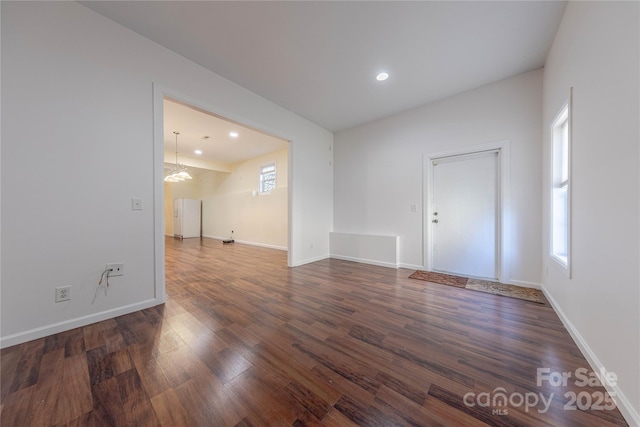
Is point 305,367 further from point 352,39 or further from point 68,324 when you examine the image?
point 352,39

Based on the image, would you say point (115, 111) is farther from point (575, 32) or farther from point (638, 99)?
point (575, 32)

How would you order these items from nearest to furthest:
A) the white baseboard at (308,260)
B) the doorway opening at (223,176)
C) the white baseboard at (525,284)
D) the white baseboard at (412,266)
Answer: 1. the doorway opening at (223,176)
2. the white baseboard at (525,284)
3. the white baseboard at (412,266)
4. the white baseboard at (308,260)

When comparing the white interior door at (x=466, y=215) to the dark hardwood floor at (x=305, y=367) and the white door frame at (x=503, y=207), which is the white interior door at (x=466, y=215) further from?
the dark hardwood floor at (x=305, y=367)

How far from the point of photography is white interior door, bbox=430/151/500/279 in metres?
3.17

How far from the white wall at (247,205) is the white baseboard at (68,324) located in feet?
11.9

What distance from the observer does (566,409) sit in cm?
111

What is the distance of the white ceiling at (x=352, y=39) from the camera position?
1943mm

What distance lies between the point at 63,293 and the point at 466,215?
4755mm

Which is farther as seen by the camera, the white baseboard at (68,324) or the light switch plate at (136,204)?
the light switch plate at (136,204)

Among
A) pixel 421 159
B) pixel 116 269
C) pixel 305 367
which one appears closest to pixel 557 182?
pixel 421 159

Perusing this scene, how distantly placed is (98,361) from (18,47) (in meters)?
2.44

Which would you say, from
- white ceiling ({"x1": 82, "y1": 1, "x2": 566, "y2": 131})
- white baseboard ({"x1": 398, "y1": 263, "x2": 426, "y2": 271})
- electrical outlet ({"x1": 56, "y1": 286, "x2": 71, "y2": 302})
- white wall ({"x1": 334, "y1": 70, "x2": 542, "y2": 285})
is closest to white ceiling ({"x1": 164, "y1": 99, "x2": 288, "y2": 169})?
white ceiling ({"x1": 82, "y1": 1, "x2": 566, "y2": 131})

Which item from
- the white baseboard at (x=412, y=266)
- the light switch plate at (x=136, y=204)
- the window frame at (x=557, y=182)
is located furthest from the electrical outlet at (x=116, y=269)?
the window frame at (x=557, y=182)

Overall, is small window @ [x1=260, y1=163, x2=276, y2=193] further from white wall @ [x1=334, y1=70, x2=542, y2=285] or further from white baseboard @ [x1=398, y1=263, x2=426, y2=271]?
white baseboard @ [x1=398, y1=263, x2=426, y2=271]
